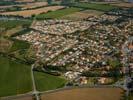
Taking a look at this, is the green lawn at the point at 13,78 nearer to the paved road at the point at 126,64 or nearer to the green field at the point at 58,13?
the paved road at the point at 126,64

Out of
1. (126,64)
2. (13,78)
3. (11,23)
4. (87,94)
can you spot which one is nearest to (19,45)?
(13,78)

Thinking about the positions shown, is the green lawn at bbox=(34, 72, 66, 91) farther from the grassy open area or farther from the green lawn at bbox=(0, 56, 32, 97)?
the grassy open area

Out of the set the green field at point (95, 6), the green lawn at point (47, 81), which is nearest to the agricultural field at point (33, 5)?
the green field at point (95, 6)

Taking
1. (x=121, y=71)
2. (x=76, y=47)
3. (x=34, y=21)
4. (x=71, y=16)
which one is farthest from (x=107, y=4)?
(x=121, y=71)

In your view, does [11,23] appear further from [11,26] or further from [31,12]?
[31,12]

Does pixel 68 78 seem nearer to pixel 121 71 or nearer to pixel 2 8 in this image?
pixel 121 71

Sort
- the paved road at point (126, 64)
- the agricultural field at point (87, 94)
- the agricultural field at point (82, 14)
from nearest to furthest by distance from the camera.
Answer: the agricultural field at point (87, 94), the paved road at point (126, 64), the agricultural field at point (82, 14)

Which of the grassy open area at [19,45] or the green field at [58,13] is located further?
the green field at [58,13]
